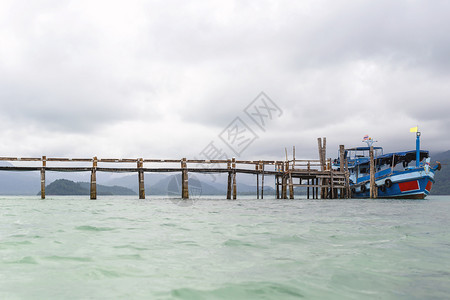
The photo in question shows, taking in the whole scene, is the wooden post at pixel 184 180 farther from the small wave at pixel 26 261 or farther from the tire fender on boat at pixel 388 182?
the tire fender on boat at pixel 388 182

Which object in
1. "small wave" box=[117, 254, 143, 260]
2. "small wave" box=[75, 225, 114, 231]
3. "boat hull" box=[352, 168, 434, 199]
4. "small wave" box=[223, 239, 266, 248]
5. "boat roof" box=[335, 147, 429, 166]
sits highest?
"boat roof" box=[335, 147, 429, 166]

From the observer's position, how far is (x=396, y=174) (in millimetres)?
38031

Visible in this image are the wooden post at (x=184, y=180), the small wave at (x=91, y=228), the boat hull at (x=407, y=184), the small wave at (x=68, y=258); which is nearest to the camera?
the small wave at (x=68, y=258)

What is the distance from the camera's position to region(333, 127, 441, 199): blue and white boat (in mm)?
37125

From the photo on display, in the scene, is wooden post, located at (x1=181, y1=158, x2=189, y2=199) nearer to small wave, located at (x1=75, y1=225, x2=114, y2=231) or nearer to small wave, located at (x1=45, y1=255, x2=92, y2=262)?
small wave, located at (x1=75, y1=225, x2=114, y2=231)

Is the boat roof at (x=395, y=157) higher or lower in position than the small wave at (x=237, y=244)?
higher

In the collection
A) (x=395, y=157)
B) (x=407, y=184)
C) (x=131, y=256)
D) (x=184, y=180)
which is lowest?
(x=407, y=184)

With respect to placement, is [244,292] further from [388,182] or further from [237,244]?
[388,182]

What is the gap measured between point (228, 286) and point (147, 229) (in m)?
5.46

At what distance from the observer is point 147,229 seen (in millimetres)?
8883

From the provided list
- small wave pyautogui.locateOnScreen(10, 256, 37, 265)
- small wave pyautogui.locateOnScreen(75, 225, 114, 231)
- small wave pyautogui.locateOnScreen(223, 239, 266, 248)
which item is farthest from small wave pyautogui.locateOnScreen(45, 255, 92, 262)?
small wave pyautogui.locateOnScreen(75, 225, 114, 231)

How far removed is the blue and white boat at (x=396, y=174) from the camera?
122ft

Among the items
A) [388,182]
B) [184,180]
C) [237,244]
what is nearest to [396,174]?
[388,182]

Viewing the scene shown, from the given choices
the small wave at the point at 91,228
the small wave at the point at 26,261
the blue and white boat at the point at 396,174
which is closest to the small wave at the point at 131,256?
the small wave at the point at 26,261
